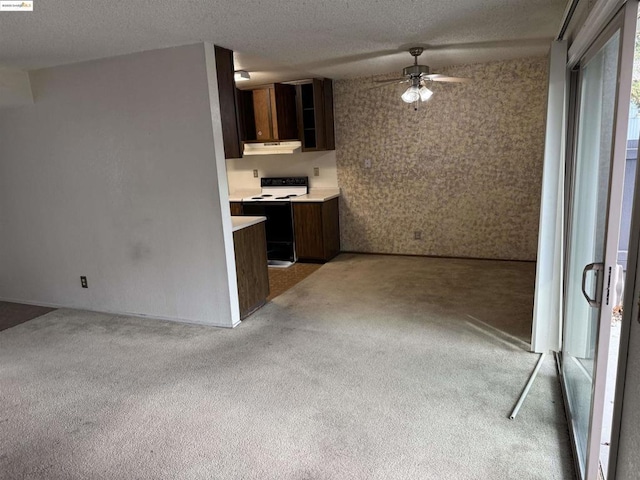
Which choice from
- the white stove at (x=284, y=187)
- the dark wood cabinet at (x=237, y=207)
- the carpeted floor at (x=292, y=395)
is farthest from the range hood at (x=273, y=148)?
the carpeted floor at (x=292, y=395)

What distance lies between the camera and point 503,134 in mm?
4816

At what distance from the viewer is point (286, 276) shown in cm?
493

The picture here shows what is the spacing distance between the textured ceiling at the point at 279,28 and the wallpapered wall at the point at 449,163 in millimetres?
840

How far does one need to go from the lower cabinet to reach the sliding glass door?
94.8 inches

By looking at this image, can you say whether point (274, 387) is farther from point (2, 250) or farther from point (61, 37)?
point (2, 250)

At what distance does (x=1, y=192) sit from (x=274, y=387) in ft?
11.4

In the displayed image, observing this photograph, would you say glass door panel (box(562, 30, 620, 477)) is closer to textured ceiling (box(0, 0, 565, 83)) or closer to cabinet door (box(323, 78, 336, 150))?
textured ceiling (box(0, 0, 565, 83))

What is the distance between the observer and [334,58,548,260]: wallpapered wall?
4.73m

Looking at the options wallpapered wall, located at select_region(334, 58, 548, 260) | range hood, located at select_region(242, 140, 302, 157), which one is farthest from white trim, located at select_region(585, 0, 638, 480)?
range hood, located at select_region(242, 140, 302, 157)

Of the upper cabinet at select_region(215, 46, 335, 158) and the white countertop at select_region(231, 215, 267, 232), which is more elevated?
the upper cabinet at select_region(215, 46, 335, 158)

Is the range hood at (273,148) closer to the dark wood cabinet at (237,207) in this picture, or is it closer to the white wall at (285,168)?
the white wall at (285,168)

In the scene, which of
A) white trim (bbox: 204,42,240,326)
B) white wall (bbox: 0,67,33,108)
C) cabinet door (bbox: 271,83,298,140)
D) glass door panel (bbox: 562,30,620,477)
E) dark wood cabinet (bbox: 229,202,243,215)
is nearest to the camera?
glass door panel (bbox: 562,30,620,477)

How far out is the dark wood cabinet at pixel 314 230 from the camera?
528cm

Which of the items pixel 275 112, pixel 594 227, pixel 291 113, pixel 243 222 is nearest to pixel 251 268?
pixel 243 222
